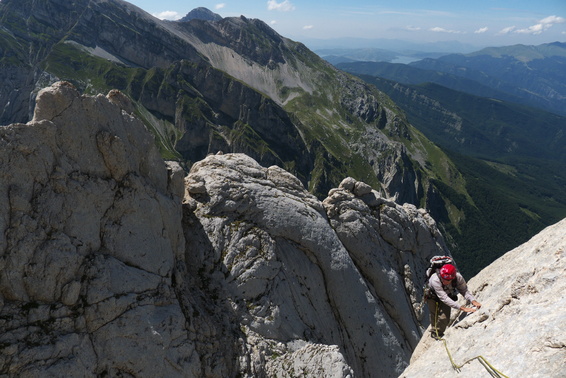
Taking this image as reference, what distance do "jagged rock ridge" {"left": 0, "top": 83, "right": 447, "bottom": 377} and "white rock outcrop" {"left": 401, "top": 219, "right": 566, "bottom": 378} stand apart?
1068cm

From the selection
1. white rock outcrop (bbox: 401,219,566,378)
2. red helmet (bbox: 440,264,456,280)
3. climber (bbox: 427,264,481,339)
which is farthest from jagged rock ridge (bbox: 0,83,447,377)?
white rock outcrop (bbox: 401,219,566,378)

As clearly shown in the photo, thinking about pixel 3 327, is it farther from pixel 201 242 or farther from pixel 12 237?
pixel 201 242

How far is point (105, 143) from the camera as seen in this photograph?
20766 mm

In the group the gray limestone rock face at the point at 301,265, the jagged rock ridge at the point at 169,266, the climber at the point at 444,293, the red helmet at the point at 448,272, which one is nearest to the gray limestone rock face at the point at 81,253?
the jagged rock ridge at the point at 169,266

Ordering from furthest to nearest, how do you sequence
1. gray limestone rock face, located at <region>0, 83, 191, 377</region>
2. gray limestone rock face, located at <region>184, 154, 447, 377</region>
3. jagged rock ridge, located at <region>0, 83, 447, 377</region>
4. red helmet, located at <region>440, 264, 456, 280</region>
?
gray limestone rock face, located at <region>184, 154, 447, 377</region>, jagged rock ridge, located at <region>0, 83, 447, 377</region>, gray limestone rock face, located at <region>0, 83, 191, 377</region>, red helmet, located at <region>440, 264, 456, 280</region>

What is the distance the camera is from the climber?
1427 cm

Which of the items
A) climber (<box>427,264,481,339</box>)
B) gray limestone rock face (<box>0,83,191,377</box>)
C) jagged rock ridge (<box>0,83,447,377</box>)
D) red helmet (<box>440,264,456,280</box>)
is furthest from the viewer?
jagged rock ridge (<box>0,83,447,377</box>)

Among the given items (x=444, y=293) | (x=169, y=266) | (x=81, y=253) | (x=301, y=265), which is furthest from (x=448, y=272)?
(x=81, y=253)

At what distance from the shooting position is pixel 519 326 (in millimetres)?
10492

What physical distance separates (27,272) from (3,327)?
7.88 ft

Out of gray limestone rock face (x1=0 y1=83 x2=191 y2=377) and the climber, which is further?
gray limestone rock face (x1=0 y1=83 x2=191 y2=377)

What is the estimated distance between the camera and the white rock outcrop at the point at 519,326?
926 cm

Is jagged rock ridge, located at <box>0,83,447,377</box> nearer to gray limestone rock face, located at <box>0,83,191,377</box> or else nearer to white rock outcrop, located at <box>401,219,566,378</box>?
gray limestone rock face, located at <box>0,83,191,377</box>

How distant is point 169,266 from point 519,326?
17287 millimetres
